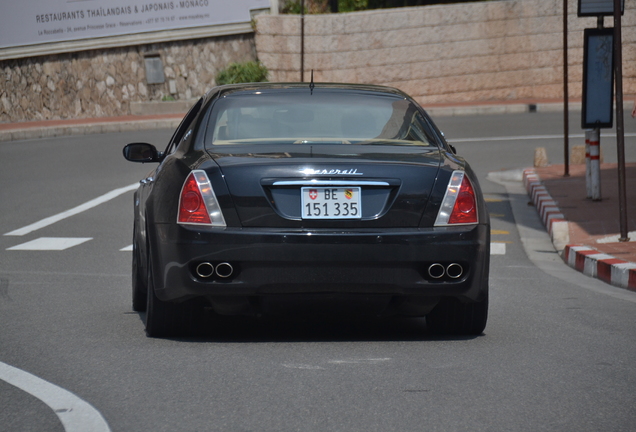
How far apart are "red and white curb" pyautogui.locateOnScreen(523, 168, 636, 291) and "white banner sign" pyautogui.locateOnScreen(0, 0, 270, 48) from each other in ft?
73.5

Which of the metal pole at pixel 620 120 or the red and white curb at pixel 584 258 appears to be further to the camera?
the metal pole at pixel 620 120

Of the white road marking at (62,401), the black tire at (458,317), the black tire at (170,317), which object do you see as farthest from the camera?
the black tire at (458,317)

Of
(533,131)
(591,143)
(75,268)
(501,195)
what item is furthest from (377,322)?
(533,131)

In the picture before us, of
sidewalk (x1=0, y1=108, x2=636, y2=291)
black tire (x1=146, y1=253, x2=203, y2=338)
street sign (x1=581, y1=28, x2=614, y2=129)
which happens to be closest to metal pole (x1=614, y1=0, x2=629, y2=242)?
sidewalk (x1=0, y1=108, x2=636, y2=291)

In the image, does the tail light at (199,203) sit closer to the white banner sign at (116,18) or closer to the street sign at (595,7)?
the street sign at (595,7)

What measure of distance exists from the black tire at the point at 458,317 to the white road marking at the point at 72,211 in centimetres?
688

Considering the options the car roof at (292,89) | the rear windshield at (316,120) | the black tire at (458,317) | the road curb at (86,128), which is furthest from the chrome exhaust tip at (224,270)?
the road curb at (86,128)

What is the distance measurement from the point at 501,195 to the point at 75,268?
26.4ft

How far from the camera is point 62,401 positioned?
4652 millimetres

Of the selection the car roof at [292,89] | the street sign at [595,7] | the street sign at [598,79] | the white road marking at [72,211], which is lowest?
the white road marking at [72,211]

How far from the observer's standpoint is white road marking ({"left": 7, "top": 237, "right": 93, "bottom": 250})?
10.9m

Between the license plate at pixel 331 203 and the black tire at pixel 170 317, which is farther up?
the license plate at pixel 331 203

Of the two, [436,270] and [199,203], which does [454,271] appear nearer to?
[436,270]

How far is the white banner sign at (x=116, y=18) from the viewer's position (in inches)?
1366
